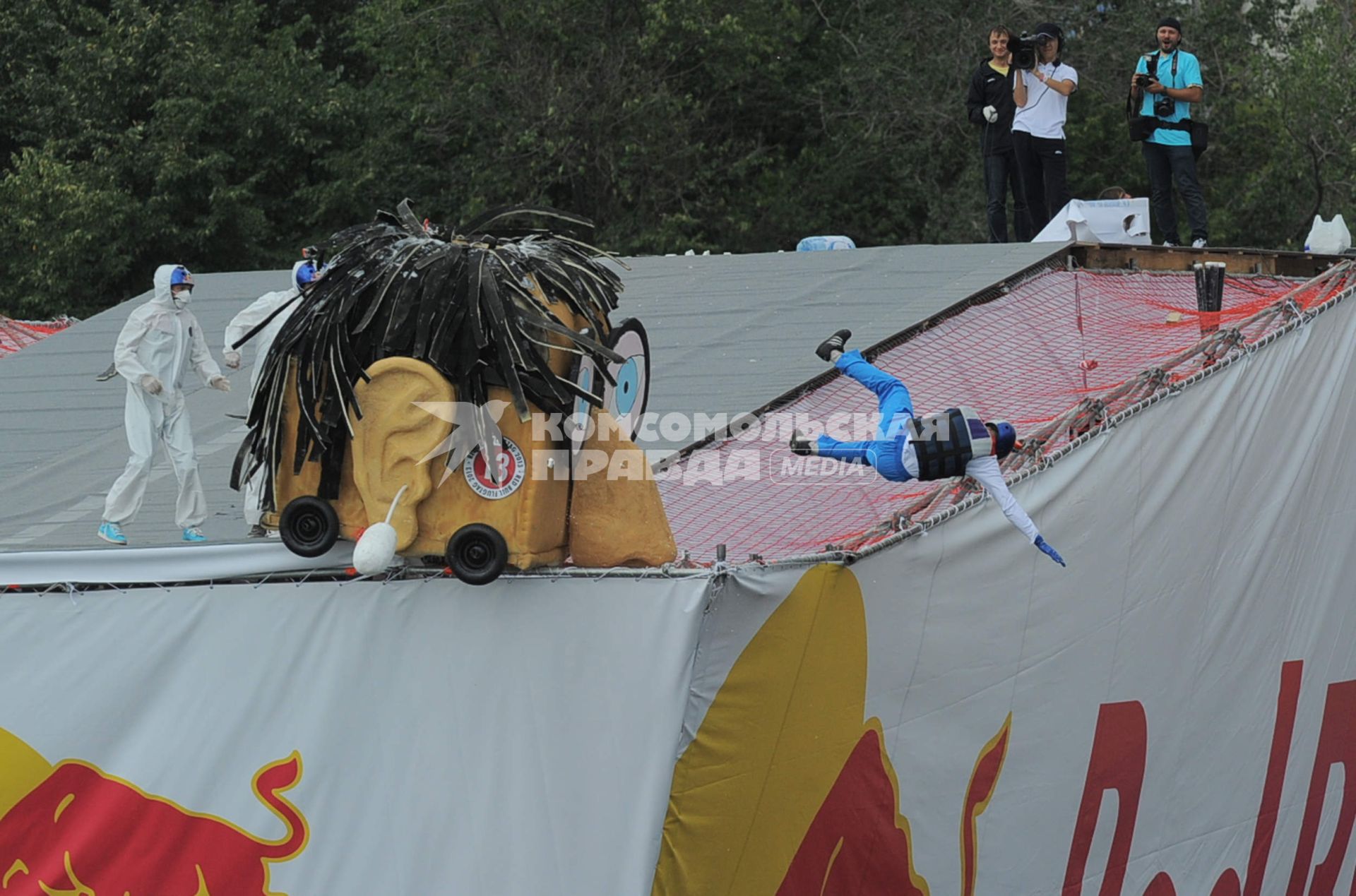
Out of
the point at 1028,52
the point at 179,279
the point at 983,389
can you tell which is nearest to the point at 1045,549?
the point at 983,389

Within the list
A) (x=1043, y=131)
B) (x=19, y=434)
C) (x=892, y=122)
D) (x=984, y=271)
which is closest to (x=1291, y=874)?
(x=984, y=271)

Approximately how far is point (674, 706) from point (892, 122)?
1468 cm

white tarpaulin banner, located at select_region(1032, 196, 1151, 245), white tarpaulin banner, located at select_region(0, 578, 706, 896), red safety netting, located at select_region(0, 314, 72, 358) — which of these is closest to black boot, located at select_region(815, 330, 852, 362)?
white tarpaulin banner, located at select_region(0, 578, 706, 896)

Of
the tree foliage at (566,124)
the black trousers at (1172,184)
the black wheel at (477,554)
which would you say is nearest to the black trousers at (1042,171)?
the black trousers at (1172,184)

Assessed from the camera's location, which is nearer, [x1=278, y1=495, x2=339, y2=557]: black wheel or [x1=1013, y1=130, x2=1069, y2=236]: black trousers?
[x1=278, y1=495, x2=339, y2=557]: black wheel

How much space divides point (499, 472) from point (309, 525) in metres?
0.57

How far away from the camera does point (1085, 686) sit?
5840 millimetres

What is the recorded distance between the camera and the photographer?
392 inches

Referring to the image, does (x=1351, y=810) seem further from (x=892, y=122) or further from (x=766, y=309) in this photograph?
(x=892, y=122)

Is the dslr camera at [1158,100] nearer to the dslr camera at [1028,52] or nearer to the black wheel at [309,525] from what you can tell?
the dslr camera at [1028,52]

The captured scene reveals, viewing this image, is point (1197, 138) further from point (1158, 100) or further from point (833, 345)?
point (833, 345)

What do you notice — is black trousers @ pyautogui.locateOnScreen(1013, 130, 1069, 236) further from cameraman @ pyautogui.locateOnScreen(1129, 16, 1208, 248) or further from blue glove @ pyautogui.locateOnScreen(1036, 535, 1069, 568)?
blue glove @ pyautogui.locateOnScreen(1036, 535, 1069, 568)

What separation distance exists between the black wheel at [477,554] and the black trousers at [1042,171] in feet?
21.1

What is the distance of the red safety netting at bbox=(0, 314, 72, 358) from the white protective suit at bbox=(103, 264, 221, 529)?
412 centimetres
